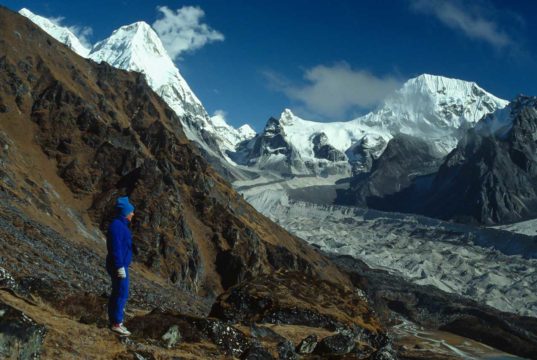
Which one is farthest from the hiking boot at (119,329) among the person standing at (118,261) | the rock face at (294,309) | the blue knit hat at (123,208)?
the rock face at (294,309)

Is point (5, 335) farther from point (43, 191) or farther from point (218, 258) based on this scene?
point (218, 258)

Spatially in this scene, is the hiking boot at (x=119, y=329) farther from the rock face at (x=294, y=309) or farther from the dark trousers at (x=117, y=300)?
the rock face at (x=294, y=309)

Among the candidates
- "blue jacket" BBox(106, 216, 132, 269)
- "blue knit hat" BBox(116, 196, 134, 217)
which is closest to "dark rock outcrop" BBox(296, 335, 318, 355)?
"blue jacket" BBox(106, 216, 132, 269)

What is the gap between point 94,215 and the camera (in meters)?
98.6

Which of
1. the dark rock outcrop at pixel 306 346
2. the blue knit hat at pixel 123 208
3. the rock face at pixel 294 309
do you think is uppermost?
the blue knit hat at pixel 123 208

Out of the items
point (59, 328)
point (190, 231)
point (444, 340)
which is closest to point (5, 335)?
point (59, 328)

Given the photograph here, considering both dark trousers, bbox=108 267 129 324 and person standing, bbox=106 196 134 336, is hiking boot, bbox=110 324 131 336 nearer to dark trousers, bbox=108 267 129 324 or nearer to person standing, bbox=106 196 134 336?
person standing, bbox=106 196 134 336

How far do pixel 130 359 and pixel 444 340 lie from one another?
5972 inches

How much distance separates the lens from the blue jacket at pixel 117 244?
17.0 metres

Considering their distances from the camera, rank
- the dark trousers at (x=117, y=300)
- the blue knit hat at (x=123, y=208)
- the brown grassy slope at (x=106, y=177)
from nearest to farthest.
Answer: the dark trousers at (x=117, y=300) → the blue knit hat at (x=123, y=208) → the brown grassy slope at (x=106, y=177)

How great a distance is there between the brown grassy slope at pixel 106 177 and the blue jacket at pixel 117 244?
61.5 meters

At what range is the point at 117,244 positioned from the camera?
55.8 feet

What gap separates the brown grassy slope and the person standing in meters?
61.4

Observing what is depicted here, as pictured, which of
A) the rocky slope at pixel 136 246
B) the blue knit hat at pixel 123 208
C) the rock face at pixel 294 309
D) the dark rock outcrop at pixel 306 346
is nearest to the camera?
the blue knit hat at pixel 123 208
